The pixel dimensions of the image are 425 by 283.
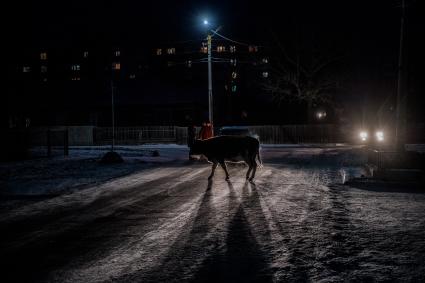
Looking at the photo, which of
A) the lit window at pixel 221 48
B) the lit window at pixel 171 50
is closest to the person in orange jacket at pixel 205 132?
the lit window at pixel 221 48

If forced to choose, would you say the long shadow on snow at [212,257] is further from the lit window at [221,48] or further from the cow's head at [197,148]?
the lit window at [221,48]

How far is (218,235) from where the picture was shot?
707 cm

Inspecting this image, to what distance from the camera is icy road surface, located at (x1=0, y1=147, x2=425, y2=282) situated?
533 cm

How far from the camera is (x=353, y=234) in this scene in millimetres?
7062

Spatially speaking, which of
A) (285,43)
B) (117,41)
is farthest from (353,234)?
(117,41)

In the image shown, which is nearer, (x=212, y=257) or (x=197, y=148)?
(x=212, y=257)

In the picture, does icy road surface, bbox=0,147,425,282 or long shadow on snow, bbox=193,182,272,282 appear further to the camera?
icy road surface, bbox=0,147,425,282

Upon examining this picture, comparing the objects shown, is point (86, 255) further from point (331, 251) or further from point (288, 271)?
point (331, 251)

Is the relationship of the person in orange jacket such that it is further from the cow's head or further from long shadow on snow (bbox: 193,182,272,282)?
long shadow on snow (bbox: 193,182,272,282)

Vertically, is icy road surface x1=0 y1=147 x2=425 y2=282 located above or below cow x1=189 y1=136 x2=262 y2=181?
below

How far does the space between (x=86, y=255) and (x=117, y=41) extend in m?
103

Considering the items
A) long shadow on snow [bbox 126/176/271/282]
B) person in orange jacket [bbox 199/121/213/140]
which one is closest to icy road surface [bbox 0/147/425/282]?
long shadow on snow [bbox 126/176/271/282]

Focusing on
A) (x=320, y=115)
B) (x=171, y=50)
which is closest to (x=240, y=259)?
(x=320, y=115)

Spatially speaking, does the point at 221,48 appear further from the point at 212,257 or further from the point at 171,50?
the point at 212,257
